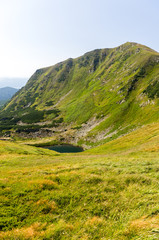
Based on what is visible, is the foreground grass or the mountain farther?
the mountain

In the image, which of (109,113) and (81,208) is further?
(109,113)

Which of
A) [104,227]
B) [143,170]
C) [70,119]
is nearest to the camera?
[104,227]

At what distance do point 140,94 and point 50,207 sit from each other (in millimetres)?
130300

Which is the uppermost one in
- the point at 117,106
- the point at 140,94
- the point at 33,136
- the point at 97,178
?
the point at 140,94

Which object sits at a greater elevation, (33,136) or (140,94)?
(140,94)

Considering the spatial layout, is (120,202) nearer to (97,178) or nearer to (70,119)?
(97,178)

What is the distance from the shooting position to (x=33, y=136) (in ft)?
479

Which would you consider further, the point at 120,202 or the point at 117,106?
the point at 117,106

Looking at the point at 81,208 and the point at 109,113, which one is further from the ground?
the point at 109,113

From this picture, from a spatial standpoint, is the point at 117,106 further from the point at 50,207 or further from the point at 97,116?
the point at 50,207

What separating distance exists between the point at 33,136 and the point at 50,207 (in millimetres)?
146352

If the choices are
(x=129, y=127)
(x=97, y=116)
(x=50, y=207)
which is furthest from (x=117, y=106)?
(x=50, y=207)

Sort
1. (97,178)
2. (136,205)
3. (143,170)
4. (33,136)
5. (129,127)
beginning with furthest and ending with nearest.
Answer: (33,136) → (129,127) → (143,170) → (97,178) → (136,205)

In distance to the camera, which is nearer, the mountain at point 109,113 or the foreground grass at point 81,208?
the foreground grass at point 81,208
